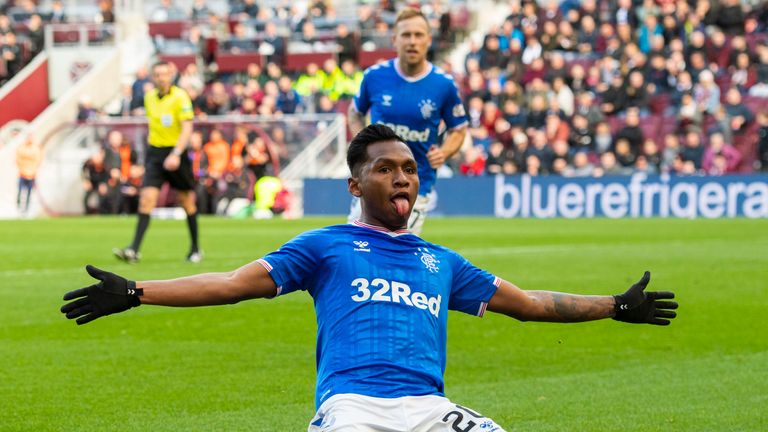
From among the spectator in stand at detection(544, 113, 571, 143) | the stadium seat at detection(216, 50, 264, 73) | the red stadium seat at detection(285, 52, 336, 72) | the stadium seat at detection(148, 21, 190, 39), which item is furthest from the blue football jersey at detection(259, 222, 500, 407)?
the stadium seat at detection(148, 21, 190, 39)

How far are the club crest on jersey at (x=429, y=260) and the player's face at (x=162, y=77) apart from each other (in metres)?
11.9

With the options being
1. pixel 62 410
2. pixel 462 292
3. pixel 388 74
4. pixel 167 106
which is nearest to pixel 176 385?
pixel 62 410

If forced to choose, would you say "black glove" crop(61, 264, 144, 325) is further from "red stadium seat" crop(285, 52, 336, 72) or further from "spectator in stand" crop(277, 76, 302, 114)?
"red stadium seat" crop(285, 52, 336, 72)

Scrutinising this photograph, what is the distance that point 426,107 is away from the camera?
10.9 m

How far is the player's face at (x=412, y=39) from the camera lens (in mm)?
10672

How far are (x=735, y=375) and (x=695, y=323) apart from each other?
2.31 metres

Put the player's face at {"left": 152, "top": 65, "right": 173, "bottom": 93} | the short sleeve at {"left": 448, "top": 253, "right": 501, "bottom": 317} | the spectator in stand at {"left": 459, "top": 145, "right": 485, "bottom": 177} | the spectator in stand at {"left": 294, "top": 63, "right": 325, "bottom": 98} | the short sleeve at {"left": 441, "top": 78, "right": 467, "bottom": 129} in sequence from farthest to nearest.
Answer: the spectator in stand at {"left": 294, "top": 63, "right": 325, "bottom": 98} < the spectator in stand at {"left": 459, "top": 145, "right": 485, "bottom": 177} < the player's face at {"left": 152, "top": 65, "right": 173, "bottom": 93} < the short sleeve at {"left": 441, "top": 78, "right": 467, "bottom": 129} < the short sleeve at {"left": 448, "top": 253, "right": 501, "bottom": 317}

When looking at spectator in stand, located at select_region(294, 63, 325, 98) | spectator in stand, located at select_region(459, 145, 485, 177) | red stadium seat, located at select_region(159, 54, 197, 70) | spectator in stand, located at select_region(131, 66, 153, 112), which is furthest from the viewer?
red stadium seat, located at select_region(159, 54, 197, 70)

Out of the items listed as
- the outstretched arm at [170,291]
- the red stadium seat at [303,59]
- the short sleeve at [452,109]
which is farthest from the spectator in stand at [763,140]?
the outstretched arm at [170,291]

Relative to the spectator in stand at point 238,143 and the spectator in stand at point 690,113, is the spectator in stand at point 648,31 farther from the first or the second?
the spectator in stand at point 238,143

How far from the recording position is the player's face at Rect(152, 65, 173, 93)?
16.2 metres

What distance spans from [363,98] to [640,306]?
6.33 m

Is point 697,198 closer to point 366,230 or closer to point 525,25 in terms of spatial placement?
point 525,25

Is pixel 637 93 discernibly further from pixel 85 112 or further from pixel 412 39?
pixel 412 39
